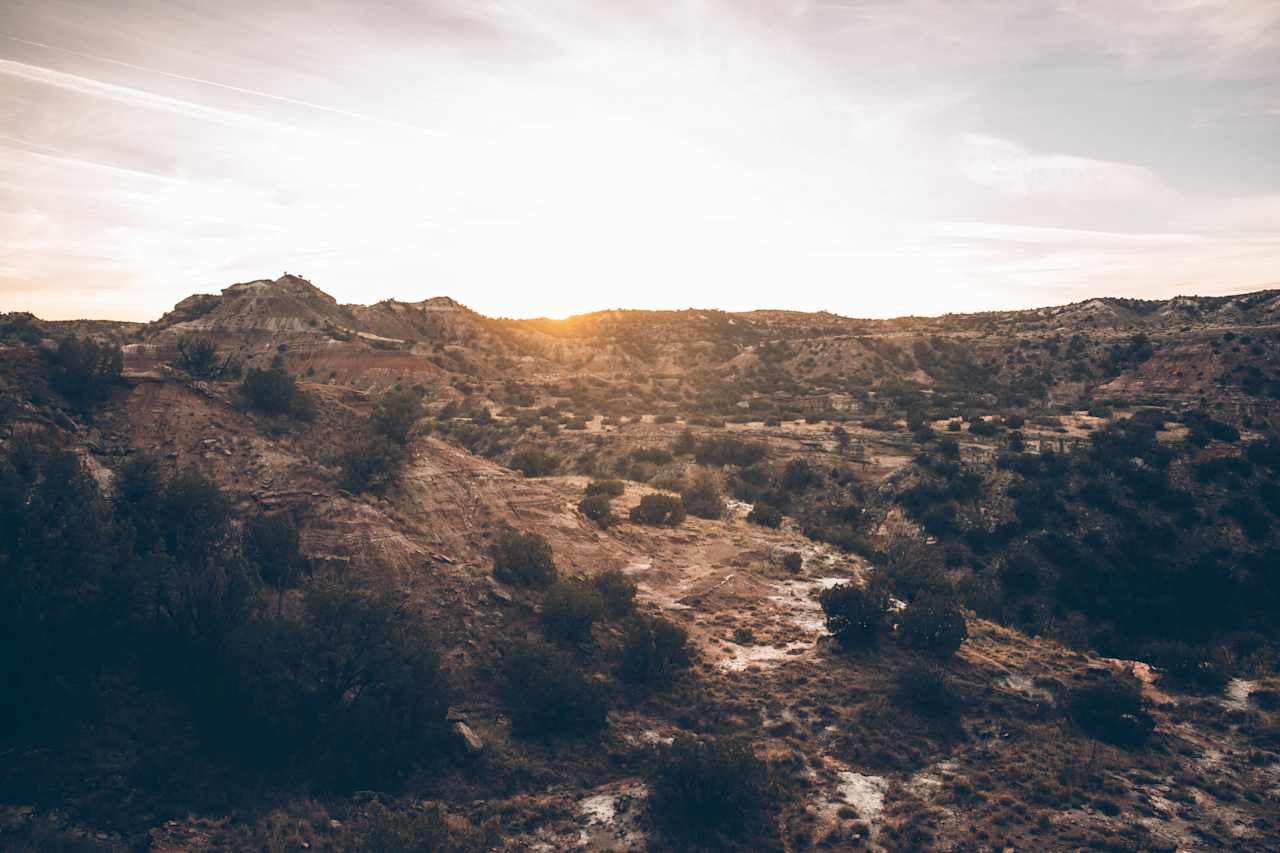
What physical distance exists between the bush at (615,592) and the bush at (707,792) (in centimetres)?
832

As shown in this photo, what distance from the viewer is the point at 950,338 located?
300 feet

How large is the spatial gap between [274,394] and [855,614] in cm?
2618

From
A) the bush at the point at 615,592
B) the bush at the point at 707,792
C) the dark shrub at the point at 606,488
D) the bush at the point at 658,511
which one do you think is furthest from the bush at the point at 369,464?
the bush at the point at 707,792

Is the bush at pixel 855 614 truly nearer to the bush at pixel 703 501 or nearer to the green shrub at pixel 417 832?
the bush at pixel 703 501

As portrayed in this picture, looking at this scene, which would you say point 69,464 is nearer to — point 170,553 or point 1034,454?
point 170,553

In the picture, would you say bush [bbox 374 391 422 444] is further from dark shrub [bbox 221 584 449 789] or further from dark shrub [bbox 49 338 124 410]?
dark shrub [bbox 221 584 449 789]

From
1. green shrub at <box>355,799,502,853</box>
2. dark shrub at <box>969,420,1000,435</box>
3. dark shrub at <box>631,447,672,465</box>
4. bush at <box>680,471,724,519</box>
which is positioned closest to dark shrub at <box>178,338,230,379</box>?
green shrub at <box>355,799,502,853</box>

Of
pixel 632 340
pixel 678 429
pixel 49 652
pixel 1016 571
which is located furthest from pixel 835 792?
pixel 632 340

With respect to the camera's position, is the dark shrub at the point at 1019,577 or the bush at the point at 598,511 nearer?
the bush at the point at 598,511

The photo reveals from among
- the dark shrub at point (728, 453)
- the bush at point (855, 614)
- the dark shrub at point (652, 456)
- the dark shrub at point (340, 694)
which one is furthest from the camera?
the dark shrub at point (652, 456)

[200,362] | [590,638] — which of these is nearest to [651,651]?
[590,638]

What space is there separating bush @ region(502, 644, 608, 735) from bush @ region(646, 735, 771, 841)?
308 cm

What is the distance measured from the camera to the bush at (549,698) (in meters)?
19.8

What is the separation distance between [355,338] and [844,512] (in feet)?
183
